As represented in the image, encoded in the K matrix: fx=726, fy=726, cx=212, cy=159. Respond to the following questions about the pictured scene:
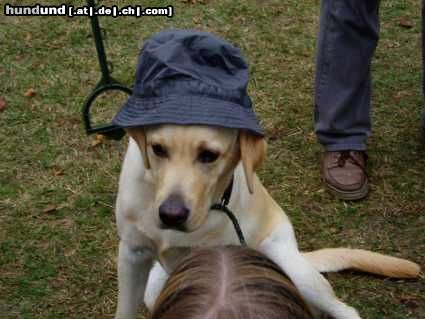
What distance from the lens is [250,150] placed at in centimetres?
214

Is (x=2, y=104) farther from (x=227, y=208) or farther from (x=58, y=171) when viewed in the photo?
(x=227, y=208)

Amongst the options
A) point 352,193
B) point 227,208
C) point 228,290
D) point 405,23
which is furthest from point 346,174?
point 228,290

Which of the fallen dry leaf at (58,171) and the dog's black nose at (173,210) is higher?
the dog's black nose at (173,210)

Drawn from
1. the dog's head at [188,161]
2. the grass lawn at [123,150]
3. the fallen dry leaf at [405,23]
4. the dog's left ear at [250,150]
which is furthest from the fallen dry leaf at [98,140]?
the fallen dry leaf at [405,23]

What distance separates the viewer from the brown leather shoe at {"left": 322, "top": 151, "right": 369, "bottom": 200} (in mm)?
3322

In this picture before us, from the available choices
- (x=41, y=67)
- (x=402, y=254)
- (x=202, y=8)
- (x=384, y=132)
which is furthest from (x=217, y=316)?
(x=202, y=8)

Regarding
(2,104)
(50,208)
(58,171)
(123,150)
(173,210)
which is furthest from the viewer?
(2,104)

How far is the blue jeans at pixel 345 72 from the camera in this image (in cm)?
317

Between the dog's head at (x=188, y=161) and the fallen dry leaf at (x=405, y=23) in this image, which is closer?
the dog's head at (x=188, y=161)

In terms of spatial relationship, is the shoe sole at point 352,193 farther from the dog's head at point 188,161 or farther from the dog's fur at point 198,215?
the dog's head at point 188,161

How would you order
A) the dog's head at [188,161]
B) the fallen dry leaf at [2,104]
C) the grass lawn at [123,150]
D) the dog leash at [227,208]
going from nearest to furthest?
1. the dog's head at [188,161]
2. the dog leash at [227,208]
3. the grass lawn at [123,150]
4. the fallen dry leaf at [2,104]

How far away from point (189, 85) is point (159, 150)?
287mm

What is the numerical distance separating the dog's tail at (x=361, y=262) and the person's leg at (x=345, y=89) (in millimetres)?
578

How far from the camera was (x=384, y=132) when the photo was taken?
148 inches
